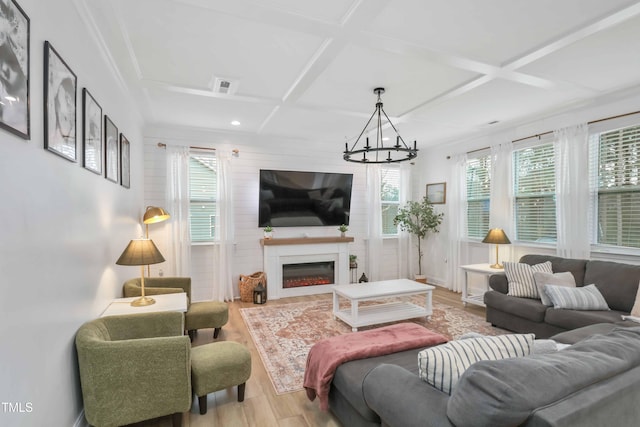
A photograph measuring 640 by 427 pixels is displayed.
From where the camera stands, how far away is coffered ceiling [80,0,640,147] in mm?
2154

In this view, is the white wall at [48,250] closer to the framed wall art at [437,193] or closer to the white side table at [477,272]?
the white side table at [477,272]

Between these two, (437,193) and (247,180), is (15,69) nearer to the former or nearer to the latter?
(247,180)

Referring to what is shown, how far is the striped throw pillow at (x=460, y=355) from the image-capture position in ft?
4.75

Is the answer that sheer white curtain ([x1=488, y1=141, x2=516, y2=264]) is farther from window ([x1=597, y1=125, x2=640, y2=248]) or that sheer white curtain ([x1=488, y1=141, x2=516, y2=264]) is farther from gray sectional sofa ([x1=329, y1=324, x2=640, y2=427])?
gray sectional sofa ([x1=329, y1=324, x2=640, y2=427])

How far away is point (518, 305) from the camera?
11.8 feet

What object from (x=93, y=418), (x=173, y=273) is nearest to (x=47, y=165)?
(x=93, y=418)

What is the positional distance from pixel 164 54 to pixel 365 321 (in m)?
3.38

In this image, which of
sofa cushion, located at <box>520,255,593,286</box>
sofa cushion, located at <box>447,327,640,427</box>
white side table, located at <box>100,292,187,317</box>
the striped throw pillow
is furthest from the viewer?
sofa cushion, located at <box>520,255,593,286</box>

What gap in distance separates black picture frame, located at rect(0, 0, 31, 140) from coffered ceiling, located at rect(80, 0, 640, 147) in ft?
2.94

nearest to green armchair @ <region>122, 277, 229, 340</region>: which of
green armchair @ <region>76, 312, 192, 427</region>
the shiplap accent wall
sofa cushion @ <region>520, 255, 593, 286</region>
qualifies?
green armchair @ <region>76, 312, 192, 427</region>

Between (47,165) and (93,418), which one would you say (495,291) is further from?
(47,165)

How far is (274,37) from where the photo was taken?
97.2 inches

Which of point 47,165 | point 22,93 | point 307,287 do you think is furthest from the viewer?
point 307,287

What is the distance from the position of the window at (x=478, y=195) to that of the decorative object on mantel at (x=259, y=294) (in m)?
3.61
